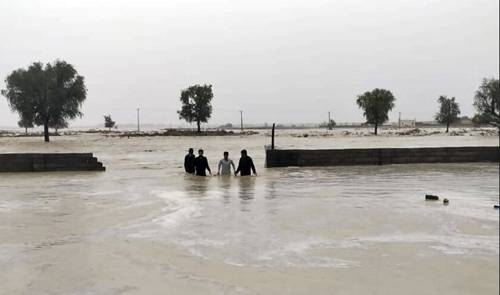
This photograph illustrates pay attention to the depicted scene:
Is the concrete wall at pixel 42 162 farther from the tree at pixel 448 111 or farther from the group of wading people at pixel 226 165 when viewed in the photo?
the tree at pixel 448 111

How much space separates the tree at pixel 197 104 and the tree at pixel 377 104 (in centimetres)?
2689

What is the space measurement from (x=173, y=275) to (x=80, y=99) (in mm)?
59379

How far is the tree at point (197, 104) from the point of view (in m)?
88.6

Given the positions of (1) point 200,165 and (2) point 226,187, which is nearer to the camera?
(2) point 226,187

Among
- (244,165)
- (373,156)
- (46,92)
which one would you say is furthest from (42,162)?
(46,92)

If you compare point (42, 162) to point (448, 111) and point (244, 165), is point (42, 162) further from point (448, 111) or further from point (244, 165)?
point (448, 111)

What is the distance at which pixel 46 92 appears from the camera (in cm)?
6081

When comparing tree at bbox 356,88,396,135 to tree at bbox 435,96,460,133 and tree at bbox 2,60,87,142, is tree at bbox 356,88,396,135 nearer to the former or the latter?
tree at bbox 435,96,460,133

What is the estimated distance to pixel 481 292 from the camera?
598 cm

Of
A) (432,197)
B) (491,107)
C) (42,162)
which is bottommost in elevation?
(432,197)

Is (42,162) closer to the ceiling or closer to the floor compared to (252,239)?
closer to the ceiling

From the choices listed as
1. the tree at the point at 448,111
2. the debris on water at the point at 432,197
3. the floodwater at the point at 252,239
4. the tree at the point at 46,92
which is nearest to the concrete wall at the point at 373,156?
the floodwater at the point at 252,239

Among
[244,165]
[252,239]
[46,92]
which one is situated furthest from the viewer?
[46,92]

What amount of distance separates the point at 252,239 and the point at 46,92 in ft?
188
